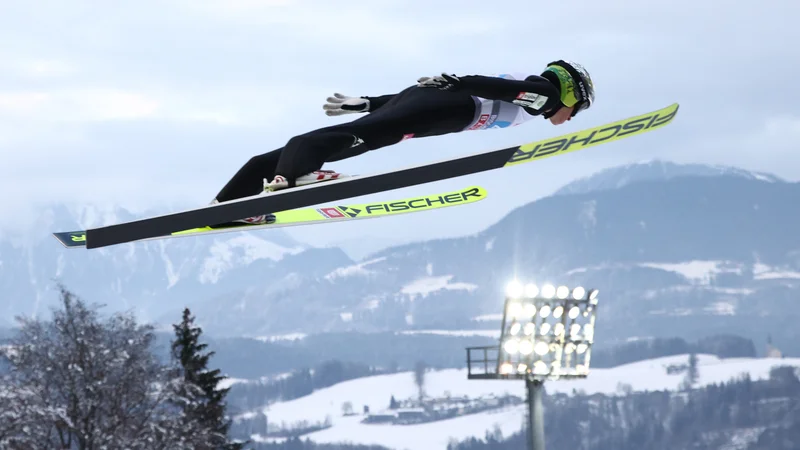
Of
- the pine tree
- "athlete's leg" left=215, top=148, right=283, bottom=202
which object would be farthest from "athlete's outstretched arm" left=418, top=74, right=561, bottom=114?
the pine tree

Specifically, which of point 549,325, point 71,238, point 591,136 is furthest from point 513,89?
point 549,325

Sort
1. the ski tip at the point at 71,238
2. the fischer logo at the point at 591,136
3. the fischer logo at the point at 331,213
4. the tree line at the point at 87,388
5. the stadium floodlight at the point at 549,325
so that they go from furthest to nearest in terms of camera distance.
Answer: the tree line at the point at 87,388, the stadium floodlight at the point at 549,325, the fischer logo at the point at 331,213, the ski tip at the point at 71,238, the fischer logo at the point at 591,136

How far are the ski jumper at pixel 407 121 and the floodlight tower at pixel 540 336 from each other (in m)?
22.5

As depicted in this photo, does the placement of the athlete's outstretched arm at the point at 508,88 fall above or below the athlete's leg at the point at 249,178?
above

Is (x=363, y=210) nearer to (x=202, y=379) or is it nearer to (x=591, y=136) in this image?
(x=591, y=136)

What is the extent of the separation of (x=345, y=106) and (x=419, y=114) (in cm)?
72

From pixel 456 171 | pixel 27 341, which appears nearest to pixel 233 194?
pixel 456 171

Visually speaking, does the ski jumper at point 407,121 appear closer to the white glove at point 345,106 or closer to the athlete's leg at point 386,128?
the athlete's leg at point 386,128

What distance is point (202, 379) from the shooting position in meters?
48.2

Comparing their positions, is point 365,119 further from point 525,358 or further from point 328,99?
A: point 525,358

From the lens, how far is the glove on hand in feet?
28.3

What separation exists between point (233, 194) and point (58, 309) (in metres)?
27.9

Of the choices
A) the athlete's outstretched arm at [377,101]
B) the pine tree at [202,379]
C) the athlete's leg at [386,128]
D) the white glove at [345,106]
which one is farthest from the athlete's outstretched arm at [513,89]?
the pine tree at [202,379]

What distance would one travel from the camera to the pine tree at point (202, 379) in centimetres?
4616
